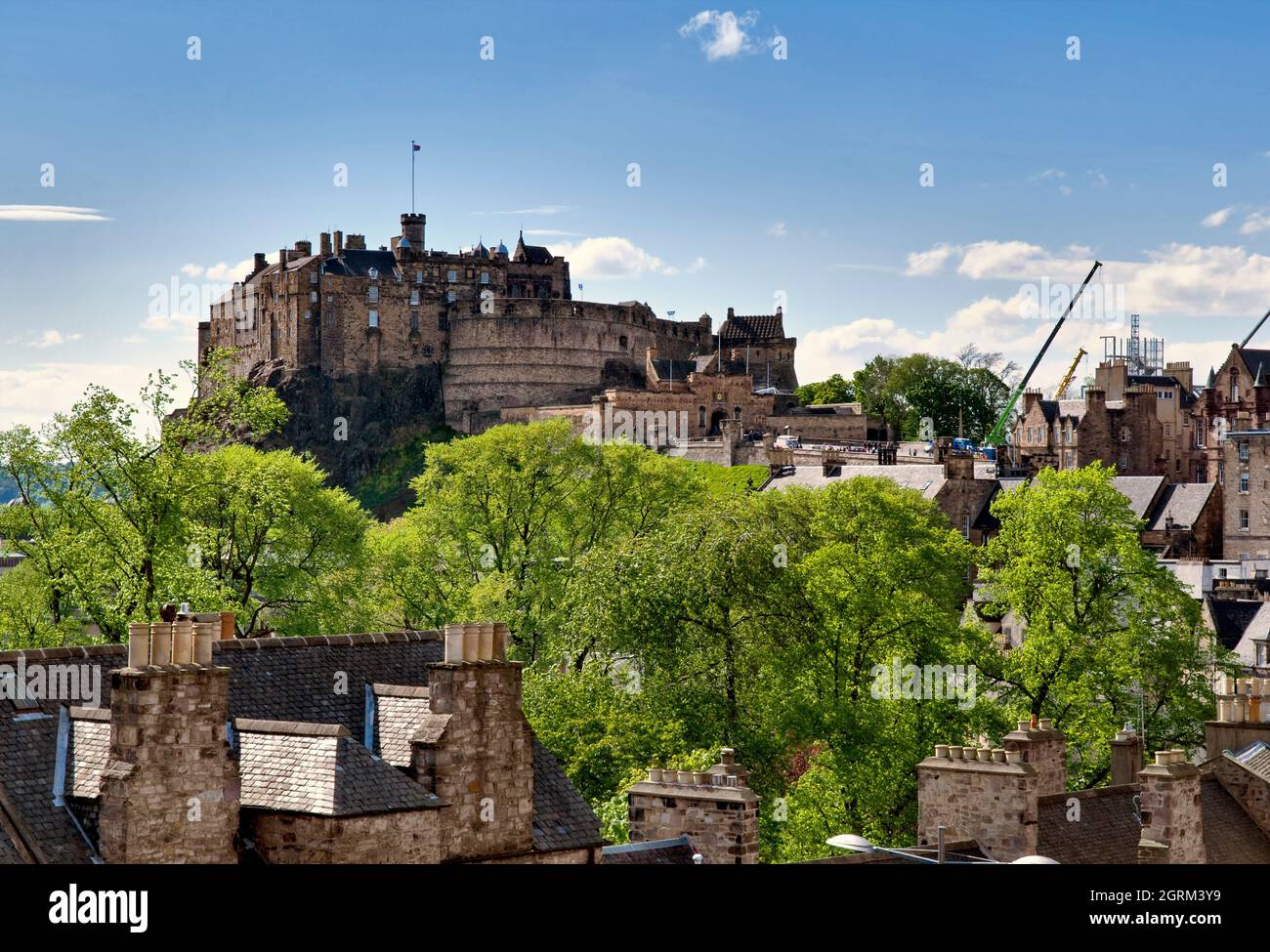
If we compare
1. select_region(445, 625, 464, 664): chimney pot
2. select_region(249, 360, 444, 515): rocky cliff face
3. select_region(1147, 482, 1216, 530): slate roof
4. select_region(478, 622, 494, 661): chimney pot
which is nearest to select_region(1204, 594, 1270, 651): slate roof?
select_region(1147, 482, 1216, 530): slate roof

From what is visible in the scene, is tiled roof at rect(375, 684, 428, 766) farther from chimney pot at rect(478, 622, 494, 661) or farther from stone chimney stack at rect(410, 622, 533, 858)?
chimney pot at rect(478, 622, 494, 661)

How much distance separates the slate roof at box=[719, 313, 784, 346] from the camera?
177 metres

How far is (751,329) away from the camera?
179125 mm

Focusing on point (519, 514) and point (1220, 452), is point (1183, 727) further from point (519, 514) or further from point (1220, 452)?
point (1220, 452)

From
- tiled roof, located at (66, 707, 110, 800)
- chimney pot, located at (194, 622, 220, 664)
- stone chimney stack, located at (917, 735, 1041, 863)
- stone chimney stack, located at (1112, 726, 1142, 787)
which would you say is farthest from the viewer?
stone chimney stack, located at (1112, 726, 1142, 787)

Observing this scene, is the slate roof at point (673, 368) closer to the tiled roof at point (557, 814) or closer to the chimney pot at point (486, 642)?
the tiled roof at point (557, 814)

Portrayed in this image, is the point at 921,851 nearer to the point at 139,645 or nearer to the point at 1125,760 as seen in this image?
the point at 1125,760

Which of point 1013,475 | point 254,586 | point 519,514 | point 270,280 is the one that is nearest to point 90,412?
point 254,586

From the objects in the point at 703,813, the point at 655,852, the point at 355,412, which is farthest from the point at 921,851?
the point at 355,412

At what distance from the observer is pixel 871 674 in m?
47.9

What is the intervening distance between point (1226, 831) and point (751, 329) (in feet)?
A: 488

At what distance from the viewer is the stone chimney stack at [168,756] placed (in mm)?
19141

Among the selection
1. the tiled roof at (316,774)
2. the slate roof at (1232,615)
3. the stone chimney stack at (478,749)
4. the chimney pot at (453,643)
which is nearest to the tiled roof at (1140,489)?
the slate roof at (1232,615)

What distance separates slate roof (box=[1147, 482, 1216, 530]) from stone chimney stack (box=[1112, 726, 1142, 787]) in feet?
180
